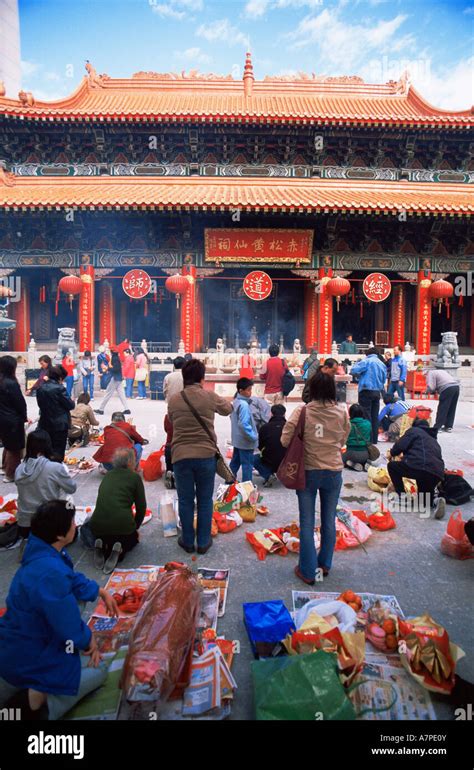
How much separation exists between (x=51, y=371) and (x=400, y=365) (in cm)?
705

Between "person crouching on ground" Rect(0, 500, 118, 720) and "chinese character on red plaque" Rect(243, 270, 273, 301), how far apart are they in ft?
35.9

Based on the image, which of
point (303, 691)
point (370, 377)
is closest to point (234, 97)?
point (370, 377)

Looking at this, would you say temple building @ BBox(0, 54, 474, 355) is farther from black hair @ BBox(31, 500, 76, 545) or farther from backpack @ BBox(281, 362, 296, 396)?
black hair @ BBox(31, 500, 76, 545)

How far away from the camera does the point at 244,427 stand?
15.9 ft

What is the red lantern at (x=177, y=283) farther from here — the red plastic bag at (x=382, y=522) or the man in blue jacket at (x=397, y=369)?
the red plastic bag at (x=382, y=522)

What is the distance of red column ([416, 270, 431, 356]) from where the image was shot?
13633 millimetres

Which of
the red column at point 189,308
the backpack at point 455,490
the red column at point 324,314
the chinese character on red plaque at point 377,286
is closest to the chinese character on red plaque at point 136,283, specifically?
the red column at point 189,308

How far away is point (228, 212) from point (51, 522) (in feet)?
38.1

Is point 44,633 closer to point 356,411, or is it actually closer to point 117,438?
point 117,438

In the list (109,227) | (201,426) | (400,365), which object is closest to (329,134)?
(109,227)

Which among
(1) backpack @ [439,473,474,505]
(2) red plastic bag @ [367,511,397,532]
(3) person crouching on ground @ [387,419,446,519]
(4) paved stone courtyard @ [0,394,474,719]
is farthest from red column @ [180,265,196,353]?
(2) red plastic bag @ [367,511,397,532]

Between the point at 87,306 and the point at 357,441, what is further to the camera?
the point at 87,306

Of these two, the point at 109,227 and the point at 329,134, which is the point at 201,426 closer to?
the point at 109,227

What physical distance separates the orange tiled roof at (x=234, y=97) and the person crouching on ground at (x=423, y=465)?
40.2 ft
